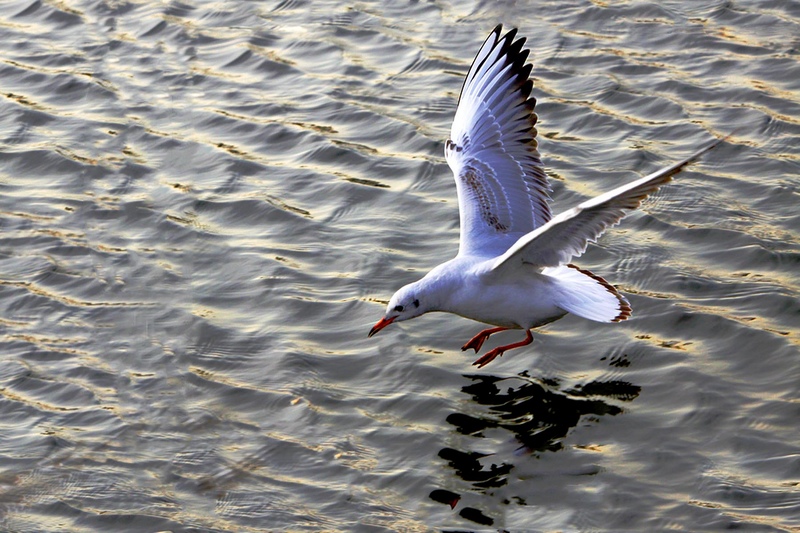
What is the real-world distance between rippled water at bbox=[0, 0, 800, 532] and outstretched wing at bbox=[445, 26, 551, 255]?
663 millimetres

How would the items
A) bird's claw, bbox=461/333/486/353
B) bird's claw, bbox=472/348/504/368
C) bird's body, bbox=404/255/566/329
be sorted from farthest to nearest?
bird's claw, bbox=461/333/486/353
bird's claw, bbox=472/348/504/368
bird's body, bbox=404/255/566/329

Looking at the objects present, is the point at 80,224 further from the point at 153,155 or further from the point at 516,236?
the point at 516,236

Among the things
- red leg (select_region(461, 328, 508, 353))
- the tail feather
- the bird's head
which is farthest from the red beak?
the tail feather

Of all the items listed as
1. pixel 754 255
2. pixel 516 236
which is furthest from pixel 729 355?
pixel 516 236

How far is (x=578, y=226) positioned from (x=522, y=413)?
1.12 m

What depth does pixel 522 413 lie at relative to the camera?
267 inches

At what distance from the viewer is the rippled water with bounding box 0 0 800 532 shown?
248 inches

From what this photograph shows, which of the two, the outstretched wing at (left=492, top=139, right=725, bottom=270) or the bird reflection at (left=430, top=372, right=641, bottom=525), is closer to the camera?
the outstretched wing at (left=492, top=139, right=725, bottom=270)

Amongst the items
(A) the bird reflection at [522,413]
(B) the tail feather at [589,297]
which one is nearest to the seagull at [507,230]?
(B) the tail feather at [589,297]

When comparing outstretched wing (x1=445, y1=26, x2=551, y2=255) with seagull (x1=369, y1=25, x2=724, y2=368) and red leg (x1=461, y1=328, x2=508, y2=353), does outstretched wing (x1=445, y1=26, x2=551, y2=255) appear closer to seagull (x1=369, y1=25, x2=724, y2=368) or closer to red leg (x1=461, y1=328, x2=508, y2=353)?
seagull (x1=369, y1=25, x2=724, y2=368)

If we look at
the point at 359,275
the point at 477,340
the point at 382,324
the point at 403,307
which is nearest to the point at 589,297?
the point at 477,340

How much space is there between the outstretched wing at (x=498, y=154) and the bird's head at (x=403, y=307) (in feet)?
1.84

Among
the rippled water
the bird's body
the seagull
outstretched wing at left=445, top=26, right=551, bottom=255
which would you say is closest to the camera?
the rippled water

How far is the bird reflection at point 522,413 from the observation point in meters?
6.37
